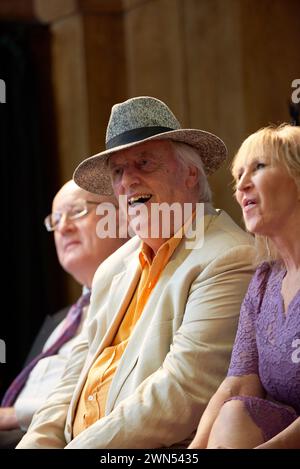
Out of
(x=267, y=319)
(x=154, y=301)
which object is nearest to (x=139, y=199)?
(x=154, y=301)

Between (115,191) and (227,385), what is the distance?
2.87ft

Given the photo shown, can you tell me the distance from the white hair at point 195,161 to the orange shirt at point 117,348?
7.0 inches

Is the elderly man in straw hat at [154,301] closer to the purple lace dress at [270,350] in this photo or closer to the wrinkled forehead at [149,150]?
the wrinkled forehead at [149,150]

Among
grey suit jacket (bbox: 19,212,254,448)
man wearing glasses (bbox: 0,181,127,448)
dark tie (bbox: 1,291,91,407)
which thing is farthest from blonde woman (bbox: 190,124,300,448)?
dark tie (bbox: 1,291,91,407)

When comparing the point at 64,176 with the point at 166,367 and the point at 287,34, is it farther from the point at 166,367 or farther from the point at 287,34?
the point at 166,367

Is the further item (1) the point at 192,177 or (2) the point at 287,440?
(1) the point at 192,177

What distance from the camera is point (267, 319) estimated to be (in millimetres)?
2787

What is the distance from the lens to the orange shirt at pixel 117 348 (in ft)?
10.9

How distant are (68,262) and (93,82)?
1587 mm

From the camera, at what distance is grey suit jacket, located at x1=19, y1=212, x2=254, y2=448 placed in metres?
3.02

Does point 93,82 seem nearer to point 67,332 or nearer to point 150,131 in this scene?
point 67,332

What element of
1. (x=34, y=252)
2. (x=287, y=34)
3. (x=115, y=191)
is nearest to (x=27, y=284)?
(x=34, y=252)

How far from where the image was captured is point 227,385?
9.35 feet

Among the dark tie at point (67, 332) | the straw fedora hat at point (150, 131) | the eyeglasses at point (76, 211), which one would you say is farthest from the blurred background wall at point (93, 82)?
the straw fedora hat at point (150, 131)
